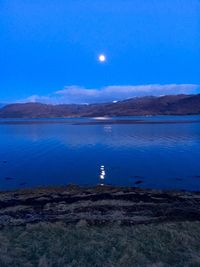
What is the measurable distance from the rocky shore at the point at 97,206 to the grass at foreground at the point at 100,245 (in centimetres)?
95

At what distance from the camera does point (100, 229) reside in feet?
40.4

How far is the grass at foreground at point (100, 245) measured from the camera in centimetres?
955

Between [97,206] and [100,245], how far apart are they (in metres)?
4.90

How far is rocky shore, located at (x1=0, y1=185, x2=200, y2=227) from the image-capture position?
13.7 metres

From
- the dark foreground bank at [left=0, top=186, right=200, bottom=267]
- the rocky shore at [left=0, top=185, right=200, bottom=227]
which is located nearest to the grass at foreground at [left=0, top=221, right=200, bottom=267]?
the dark foreground bank at [left=0, top=186, right=200, bottom=267]

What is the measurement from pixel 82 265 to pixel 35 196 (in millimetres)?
9240

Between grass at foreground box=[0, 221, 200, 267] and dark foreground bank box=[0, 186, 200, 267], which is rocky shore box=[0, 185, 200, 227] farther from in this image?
grass at foreground box=[0, 221, 200, 267]

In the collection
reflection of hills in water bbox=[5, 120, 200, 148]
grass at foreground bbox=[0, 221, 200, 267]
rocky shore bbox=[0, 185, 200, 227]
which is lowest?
reflection of hills in water bbox=[5, 120, 200, 148]

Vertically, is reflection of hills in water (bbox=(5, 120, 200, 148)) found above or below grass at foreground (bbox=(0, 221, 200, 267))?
below

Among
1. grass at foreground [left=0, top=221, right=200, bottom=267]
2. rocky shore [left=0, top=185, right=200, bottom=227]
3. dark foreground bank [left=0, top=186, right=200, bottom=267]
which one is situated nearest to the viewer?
grass at foreground [left=0, top=221, right=200, bottom=267]

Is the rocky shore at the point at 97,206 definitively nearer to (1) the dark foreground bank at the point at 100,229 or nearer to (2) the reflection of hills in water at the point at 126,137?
(1) the dark foreground bank at the point at 100,229

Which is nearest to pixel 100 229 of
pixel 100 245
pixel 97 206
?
pixel 100 245

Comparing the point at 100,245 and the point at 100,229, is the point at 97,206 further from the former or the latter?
the point at 100,245

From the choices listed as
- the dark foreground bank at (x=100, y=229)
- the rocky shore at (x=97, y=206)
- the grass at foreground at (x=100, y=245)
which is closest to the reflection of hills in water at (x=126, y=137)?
the rocky shore at (x=97, y=206)
